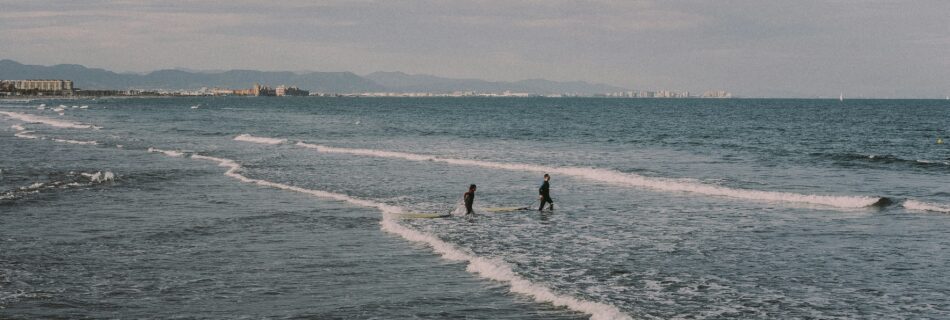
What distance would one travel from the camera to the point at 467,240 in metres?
20.4

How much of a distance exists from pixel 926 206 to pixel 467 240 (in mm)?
15159

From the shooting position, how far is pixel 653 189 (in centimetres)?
3141

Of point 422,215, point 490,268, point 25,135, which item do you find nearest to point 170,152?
point 25,135

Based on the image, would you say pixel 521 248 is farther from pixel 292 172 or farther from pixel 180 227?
pixel 292 172

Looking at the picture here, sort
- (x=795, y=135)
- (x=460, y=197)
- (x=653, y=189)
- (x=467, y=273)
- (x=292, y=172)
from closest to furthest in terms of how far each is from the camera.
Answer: (x=467, y=273), (x=460, y=197), (x=653, y=189), (x=292, y=172), (x=795, y=135)

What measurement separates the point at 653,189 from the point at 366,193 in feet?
34.7

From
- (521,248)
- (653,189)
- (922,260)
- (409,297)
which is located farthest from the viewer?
(653,189)

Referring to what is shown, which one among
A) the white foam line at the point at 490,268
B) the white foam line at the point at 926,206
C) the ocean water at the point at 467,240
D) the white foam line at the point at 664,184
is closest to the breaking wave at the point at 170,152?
the ocean water at the point at 467,240

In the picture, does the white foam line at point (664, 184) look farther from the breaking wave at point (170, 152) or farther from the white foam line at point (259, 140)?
the white foam line at point (259, 140)

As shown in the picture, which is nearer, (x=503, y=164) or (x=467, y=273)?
(x=467, y=273)

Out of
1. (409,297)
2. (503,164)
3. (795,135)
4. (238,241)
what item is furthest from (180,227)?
(795,135)

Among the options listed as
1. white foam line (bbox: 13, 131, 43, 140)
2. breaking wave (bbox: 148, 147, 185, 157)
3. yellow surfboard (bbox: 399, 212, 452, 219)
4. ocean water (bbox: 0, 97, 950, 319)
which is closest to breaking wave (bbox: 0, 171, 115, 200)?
ocean water (bbox: 0, 97, 950, 319)

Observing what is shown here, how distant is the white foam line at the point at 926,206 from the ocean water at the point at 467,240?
0.51 ft

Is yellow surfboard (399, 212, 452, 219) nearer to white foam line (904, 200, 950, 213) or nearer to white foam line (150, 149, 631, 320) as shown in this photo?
white foam line (150, 149, 631, 320)
